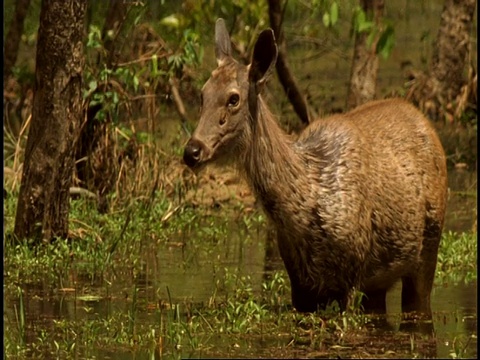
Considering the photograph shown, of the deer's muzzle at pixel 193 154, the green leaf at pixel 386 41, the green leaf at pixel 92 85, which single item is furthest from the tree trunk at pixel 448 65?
the deer's muzzle at pixel 193 154

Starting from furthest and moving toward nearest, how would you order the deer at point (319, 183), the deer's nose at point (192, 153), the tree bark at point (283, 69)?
the tree bark at point (283, 69) → the deer at point (319, 183) → the deer's nose at point (192, 153)

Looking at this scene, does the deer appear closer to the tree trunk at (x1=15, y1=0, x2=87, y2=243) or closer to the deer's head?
the deer's head

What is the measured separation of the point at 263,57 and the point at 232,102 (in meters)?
0.35

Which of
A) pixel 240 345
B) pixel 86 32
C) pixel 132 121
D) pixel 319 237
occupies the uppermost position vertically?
pixel 86 32

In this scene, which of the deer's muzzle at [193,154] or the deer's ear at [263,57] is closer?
the deer's muzzle at [193,154]

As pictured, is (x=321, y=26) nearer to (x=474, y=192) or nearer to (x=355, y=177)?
(x=474, y=192)

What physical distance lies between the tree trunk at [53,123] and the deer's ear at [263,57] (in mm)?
2697

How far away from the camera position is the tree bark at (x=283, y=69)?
14055 millimetres

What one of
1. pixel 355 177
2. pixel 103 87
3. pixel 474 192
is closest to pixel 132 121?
pixel 103 87

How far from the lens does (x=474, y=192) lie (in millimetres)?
14664

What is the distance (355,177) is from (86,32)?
5879 mm

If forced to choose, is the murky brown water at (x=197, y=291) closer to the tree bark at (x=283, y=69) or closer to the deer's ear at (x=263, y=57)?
the deer's ear at (x=263, y=57)

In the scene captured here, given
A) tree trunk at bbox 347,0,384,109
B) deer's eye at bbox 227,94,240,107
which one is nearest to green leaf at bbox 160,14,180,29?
tree trunk at bbox 347,0,384,109

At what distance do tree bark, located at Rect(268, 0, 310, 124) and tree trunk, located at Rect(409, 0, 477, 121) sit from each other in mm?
1974
